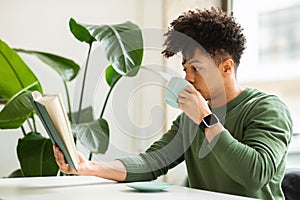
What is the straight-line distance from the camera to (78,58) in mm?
2844

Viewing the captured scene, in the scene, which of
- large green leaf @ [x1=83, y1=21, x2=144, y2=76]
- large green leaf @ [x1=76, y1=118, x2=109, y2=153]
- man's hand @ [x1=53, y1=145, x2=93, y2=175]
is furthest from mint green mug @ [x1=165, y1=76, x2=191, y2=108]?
large green leaf @ [x1=76, y1=118, x2=109, y2=153]

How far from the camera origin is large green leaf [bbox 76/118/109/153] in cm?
211

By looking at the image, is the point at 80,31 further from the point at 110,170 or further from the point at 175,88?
the point at 175,88

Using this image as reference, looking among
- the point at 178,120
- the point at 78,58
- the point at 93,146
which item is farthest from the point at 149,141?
the point at 178,120

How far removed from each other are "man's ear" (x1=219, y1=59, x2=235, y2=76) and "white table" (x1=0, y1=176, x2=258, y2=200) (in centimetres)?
42

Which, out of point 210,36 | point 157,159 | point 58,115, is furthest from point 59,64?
point 58,115

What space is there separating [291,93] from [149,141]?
867 mm

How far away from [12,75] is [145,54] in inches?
31.2

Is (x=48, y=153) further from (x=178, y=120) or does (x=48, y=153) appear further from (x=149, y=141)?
(x=149, y=141)

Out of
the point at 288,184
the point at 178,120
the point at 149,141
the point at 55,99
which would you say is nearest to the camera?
the point at 55,99

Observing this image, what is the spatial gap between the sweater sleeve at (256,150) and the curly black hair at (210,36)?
0.26 metres

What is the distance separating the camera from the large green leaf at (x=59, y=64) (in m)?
2.31

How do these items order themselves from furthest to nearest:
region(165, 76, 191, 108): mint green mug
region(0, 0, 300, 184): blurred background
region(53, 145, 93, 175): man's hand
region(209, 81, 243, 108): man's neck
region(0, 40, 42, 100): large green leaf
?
1. region(0, 0, 300, 184): blurred background
2. region(0, 40, 42, 100): large green leaf
3. region(209, 81, 243, 108): man's neck
4. region(53, 145, 93, 175): man's hand
5. region(165, 76, 191, 108): mint green mug

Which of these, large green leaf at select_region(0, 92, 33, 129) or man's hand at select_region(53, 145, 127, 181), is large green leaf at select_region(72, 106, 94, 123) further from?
man's hand at select_region(53, 145, 127, 181)
